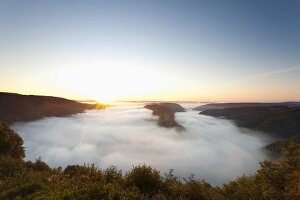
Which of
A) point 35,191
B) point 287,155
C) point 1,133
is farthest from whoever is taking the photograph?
point 1,133

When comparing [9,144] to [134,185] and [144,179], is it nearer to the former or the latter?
[144,179]

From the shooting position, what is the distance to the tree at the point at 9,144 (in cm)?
3897

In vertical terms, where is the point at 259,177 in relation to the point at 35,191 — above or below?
below

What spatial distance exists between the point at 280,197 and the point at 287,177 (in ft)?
9.41

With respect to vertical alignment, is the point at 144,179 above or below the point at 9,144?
above

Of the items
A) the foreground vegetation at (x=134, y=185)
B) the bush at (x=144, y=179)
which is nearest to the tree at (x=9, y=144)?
the foreground vegetation at (x=134, y=185)

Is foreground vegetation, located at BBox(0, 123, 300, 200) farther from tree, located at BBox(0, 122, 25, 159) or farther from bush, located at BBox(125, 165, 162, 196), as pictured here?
tree, located at BBox(0, 122, 25, 159)

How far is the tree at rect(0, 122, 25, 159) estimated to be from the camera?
39.0 m

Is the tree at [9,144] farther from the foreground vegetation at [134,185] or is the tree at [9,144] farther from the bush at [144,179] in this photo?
the bush at [144,179]

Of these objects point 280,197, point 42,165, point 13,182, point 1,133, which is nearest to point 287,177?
point 280,197

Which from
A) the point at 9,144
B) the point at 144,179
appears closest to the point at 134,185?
the point at 144,179

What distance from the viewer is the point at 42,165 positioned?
103 ft

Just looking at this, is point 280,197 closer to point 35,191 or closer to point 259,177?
point 259,177

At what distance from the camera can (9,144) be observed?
40.1 m
